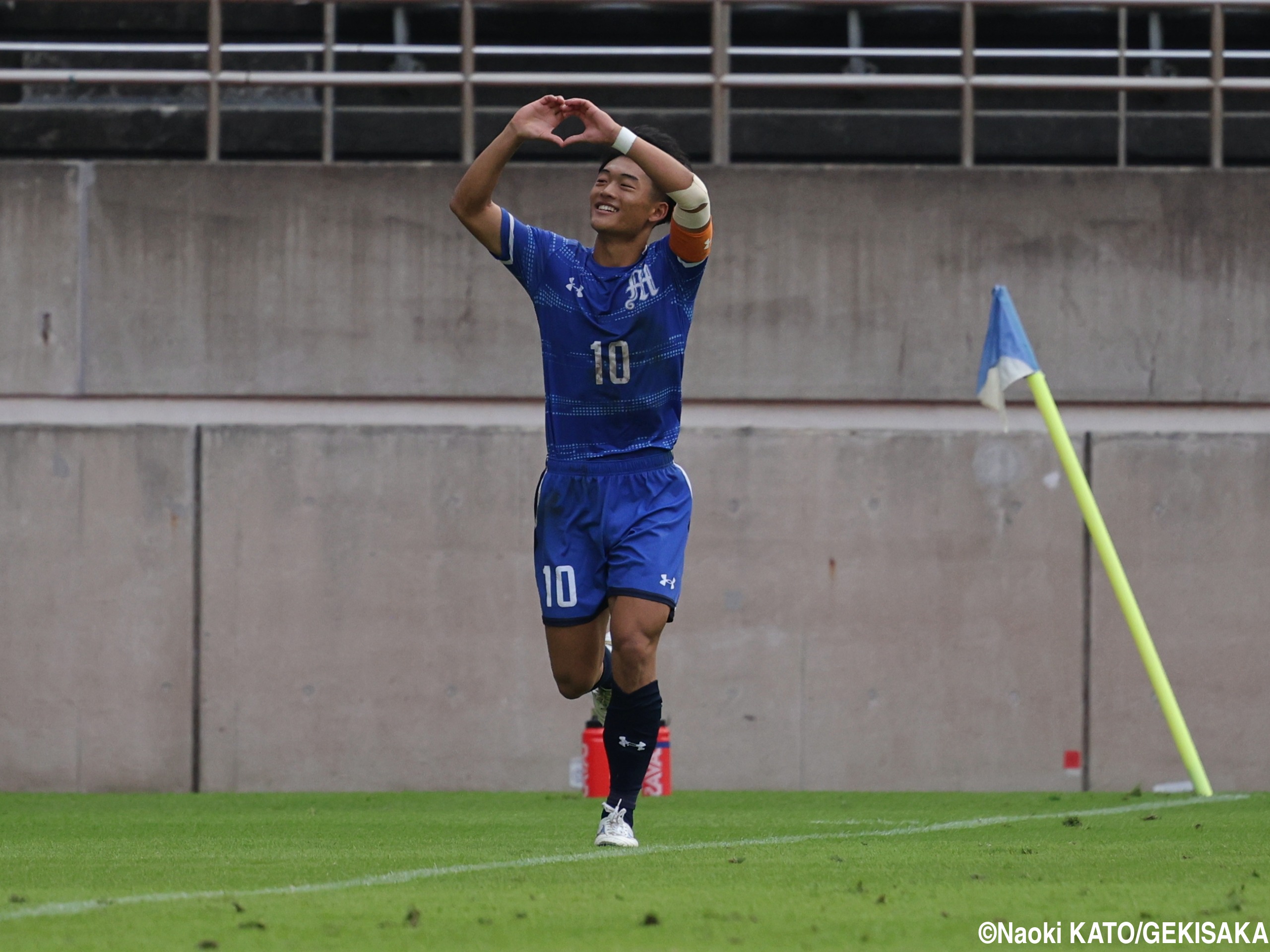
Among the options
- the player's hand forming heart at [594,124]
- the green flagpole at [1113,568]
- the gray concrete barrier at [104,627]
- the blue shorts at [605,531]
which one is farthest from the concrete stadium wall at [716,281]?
the player's hand forming heart at [594,124]

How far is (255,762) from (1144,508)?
482 cm

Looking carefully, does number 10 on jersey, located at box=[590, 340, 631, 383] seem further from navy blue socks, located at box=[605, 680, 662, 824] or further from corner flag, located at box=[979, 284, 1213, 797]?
corner flag, located at box=[979, 284, 1213, 797]

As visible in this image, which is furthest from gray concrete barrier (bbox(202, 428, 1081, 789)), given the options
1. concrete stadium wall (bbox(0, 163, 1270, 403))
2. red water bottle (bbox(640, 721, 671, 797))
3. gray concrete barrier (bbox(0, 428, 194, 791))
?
red water bottle (bbox(640, 721, 671, 797))

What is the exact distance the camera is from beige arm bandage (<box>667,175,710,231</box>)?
522 cm

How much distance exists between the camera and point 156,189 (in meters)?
9.88

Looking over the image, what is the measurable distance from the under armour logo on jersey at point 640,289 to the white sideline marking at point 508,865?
1568 millimetres

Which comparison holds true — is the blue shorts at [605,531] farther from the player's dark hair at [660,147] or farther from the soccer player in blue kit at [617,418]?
the player's dark hair at [660,147]

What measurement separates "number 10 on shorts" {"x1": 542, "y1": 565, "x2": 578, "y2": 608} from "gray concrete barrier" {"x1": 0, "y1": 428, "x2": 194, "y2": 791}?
461cm

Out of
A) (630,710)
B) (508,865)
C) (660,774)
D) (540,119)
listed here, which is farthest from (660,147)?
(660,774)

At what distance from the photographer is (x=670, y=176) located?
5180mm

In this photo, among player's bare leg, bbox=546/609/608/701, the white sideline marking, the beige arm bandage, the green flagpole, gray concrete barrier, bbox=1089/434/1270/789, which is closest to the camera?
the white sideline marking

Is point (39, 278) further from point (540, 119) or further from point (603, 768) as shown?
point (540, 119)

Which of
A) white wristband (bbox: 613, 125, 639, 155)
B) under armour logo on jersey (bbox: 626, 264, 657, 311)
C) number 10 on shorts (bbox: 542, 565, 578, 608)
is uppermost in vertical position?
white wristband (bbox: 613, 125, 639, 155)

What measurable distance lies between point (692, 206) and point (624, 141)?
0.26m
